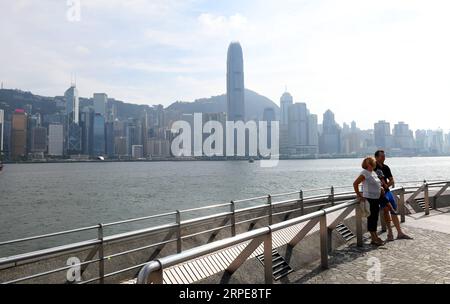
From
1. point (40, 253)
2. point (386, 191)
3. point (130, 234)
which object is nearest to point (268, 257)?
point (40, 253)

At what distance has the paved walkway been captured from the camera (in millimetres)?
5125

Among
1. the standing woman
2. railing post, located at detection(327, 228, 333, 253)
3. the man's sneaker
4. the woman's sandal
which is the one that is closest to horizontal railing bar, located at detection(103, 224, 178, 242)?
railing post, located at detection(327, 228, 333, 253)

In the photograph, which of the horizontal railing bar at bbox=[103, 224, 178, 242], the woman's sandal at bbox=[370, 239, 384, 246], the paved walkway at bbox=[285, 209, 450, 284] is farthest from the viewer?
the woman's sandal at bbox=[370, 239, 384, 246]

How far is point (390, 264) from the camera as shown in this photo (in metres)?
5.75

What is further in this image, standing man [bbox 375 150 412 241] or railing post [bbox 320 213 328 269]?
standing man [bbox 375 150 412 241]

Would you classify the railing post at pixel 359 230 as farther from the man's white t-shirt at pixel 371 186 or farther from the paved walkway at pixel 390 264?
the man's white t-shirt at pixel 371 186

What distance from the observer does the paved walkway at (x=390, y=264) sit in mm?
5125

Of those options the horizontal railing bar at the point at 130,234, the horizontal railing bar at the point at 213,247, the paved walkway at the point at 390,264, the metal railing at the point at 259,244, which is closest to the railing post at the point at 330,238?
the metal railing at the point at 259,244

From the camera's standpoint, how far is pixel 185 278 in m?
3.70

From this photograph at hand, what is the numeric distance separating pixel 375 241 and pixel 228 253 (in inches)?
165

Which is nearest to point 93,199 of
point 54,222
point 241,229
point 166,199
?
point 166,199

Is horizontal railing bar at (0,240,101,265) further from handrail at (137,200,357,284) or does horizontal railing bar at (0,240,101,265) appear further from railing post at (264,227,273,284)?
railing post at (264,227,273,284)
